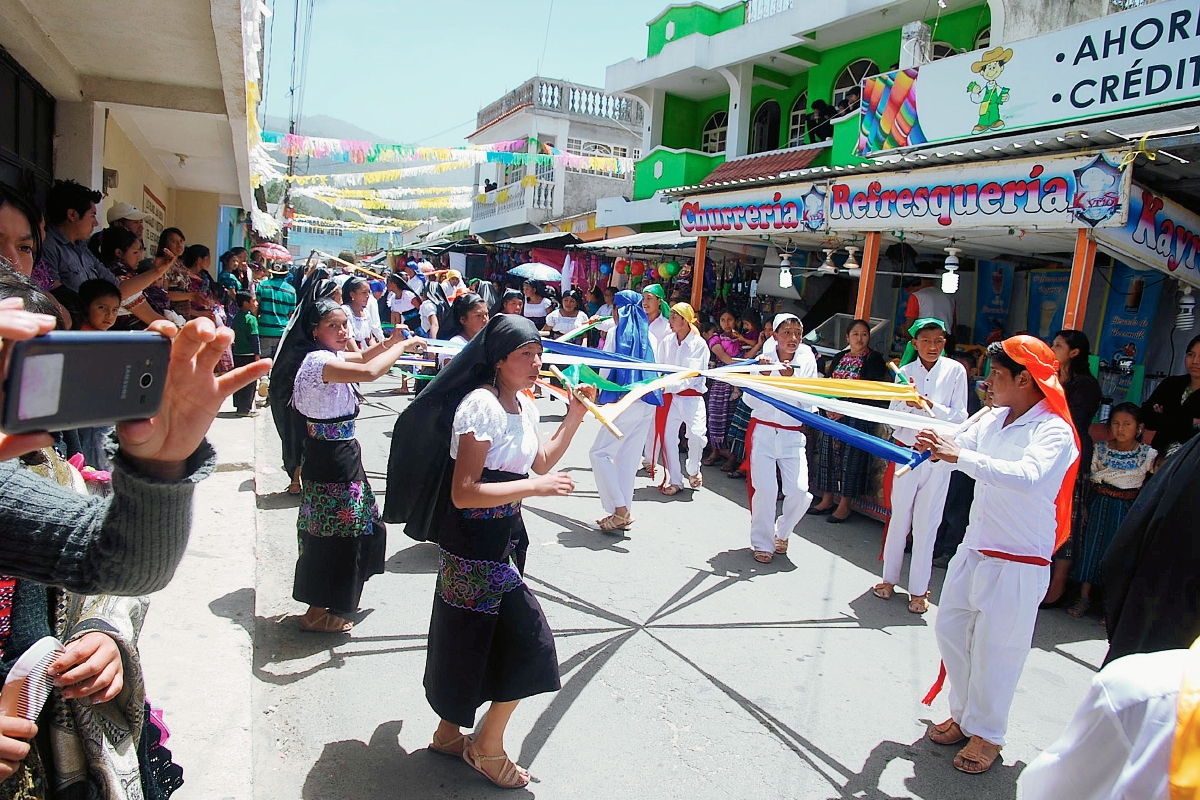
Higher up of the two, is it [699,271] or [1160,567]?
[699,271]

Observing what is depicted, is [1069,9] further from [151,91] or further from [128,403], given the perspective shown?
[128,403]

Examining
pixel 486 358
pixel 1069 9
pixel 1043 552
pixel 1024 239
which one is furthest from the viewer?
pixel 1069 9

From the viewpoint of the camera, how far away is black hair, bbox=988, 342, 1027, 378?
3.18 metres

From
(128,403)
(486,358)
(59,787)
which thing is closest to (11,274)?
(128,403)

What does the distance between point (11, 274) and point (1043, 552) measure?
A: 3530 mm

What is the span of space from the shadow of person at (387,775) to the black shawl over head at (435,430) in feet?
2.84

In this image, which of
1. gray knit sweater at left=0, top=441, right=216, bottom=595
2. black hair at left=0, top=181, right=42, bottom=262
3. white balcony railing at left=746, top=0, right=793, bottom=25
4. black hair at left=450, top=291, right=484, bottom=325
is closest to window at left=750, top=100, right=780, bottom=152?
white balcony railing at left=746, top=0, right=793, bottom=25

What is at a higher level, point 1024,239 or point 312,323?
point 1024,239

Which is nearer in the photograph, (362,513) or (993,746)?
(993,746)

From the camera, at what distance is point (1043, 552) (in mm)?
3195

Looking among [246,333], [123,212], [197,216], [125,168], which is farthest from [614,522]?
[197,216]

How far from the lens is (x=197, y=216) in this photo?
14523mm

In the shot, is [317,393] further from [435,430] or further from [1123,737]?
[1123,737]

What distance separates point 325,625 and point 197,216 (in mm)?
13014
